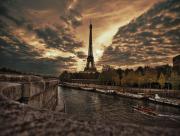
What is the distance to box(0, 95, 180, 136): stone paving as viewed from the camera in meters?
0.99

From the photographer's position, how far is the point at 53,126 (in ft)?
3.43

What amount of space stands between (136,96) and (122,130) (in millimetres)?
60904

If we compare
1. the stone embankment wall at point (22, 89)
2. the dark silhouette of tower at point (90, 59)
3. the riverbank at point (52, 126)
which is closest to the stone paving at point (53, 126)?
the riverbank at point (52, 126)

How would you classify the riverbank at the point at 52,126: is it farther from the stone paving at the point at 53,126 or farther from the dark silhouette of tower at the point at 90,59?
the dark silhouette of tower at the point at 90,59

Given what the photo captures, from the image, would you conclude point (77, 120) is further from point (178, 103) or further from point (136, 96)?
point (136, 96)

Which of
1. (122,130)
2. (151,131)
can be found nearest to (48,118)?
(122,130)

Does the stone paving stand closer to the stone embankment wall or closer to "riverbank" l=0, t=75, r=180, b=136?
"riverbank" l=0, t=75, r=180, b=136

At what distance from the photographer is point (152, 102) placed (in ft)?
167

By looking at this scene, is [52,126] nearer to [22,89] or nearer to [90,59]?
[22,89]

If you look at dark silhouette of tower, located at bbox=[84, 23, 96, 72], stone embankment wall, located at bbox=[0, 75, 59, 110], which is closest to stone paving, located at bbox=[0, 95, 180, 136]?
stone embankment wall, located at bbox=[0, 75, 59, 110]

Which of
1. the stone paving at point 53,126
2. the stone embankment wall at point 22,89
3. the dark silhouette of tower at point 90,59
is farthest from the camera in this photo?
the dark silhouette of tower at point 90,59

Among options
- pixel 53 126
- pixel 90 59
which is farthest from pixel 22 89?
pixel 90 59

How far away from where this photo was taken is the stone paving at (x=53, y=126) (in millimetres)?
991

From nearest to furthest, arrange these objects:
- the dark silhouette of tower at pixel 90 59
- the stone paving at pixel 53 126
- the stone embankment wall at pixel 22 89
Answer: the stone paving at pixel 53 126 < the stone embankment wall at pixel 22 89 < the dark silhouette of tower at pixel 90 59
